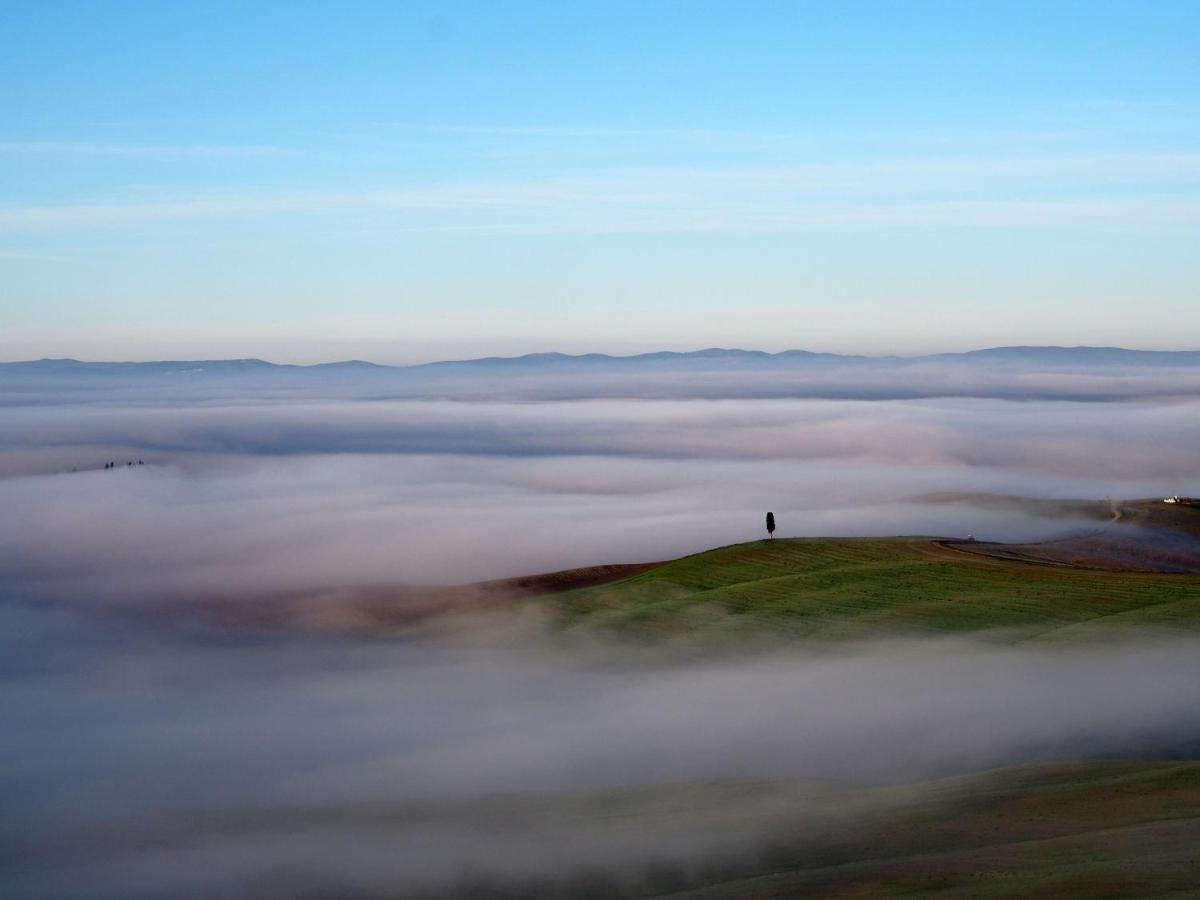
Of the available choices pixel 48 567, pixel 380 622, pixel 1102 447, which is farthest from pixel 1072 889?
pixel 1102 447

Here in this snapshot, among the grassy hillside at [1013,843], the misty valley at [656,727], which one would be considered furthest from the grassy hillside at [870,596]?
the grassy hillside at [1013,843]

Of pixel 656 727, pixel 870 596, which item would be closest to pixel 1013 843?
pixel 656 727

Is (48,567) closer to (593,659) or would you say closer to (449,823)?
(593,659)

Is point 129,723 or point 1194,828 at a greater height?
point 1194,828

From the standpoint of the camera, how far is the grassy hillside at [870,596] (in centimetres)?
4784

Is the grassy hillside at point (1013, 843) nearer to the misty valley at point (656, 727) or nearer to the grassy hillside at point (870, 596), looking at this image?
the misty valley at point (656, 727)

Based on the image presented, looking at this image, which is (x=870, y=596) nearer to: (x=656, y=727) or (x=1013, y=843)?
A: (x=656, y=727)

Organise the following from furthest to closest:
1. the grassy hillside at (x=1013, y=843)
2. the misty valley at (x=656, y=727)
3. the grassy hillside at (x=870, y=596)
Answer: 1. the grassy hillside at (x=870, y=596)
2. the misty valley at (x=656, y=727)
3. the grassy hillside at (x=1013, y=843)

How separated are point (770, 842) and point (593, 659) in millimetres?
21938

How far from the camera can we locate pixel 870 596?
5394 centimetres

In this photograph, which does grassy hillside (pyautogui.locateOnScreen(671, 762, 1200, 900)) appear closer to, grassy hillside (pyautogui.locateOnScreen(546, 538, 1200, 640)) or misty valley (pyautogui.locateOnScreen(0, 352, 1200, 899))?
misty valley (pyautogui.locateOnScreen(0, 352, 1200, 899))

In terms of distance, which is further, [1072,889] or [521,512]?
[521,512]

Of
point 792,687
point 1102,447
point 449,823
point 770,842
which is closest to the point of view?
point 770,842

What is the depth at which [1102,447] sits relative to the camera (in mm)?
195125
